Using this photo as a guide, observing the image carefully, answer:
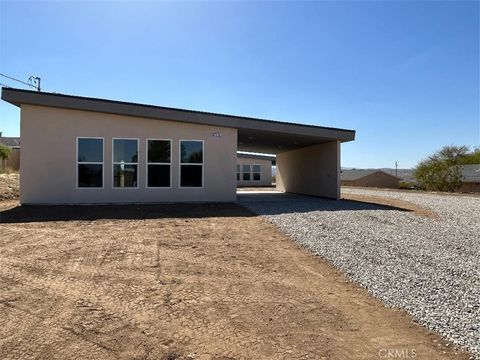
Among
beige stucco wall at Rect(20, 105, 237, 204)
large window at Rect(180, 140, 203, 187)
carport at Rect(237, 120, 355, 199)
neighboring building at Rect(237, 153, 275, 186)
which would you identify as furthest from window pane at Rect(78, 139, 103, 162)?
neighboring building at Rect(237, 153, 275, 186)

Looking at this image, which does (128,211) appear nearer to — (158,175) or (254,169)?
(158,175)

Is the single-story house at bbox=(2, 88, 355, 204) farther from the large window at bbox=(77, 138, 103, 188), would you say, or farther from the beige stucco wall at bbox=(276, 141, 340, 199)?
Result: the beige stucco wall at bbox=(276, 141, 340, 199)

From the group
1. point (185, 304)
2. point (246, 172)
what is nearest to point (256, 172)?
point (246, 172)

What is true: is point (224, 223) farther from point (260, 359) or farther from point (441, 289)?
point (260, 359)

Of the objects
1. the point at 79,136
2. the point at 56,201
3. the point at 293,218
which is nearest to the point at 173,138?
the point at 79,136

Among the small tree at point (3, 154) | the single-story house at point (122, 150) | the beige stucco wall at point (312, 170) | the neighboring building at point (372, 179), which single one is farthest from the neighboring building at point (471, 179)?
the small tree at point (3, 154)

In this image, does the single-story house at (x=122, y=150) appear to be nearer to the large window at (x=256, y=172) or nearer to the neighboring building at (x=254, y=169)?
the neighboring building at (x=254, y=169)

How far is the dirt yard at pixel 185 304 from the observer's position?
3.07 metres

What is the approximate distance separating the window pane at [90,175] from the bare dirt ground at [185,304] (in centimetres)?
491

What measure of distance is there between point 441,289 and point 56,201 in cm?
1125

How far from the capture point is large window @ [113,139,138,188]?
12281mm

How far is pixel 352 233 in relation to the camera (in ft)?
25.8

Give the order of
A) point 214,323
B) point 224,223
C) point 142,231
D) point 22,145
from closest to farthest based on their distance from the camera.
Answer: point 214,323
point 142,231
point 224,223
point 22,145

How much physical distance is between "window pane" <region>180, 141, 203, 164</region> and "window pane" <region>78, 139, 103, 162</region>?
8.91ft
